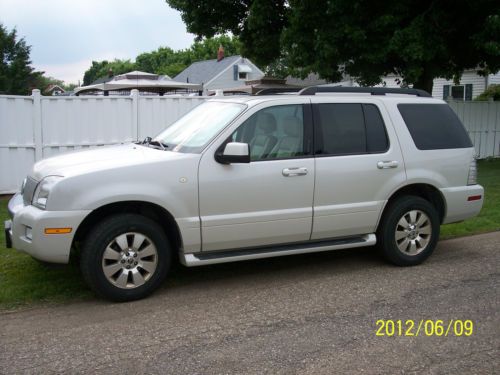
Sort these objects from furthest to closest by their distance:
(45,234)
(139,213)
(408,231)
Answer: (408,231)
(139,213)
(45,234)

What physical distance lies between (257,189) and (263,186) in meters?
0.07

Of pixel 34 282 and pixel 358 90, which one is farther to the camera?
pixel 358 90

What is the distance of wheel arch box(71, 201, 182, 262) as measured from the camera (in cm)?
516

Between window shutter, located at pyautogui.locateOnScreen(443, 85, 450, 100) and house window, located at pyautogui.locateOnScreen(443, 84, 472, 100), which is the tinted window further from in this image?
window shutter, located at pyautogui.locateOnScreen(443, 85, 450, 100)

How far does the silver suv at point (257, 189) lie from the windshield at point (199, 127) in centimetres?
2

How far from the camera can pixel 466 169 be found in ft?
21.8

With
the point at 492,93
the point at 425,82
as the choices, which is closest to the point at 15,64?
the point at 492,93

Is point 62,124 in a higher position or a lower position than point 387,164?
higher

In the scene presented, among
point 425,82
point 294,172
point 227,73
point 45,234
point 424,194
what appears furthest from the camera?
point 227,73

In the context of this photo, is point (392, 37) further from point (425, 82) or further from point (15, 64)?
point (15, 64)

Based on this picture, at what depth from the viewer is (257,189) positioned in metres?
5.48

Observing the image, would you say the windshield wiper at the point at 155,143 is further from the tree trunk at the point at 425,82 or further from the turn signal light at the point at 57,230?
the tree trunk at the point at 425,82

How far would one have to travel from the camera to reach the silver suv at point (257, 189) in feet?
16.4

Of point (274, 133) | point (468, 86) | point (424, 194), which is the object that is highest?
point (468, 86)
